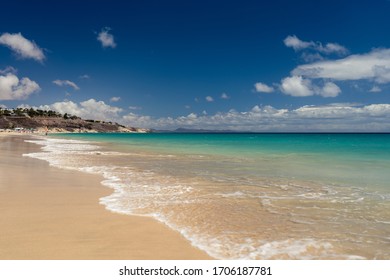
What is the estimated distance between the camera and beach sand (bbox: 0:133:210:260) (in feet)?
19.0

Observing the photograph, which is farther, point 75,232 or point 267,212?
point 267,212

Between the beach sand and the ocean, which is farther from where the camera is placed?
the ocean

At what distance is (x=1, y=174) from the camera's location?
15102mm

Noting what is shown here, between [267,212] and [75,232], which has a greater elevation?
[267,212]

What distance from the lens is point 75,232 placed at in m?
6.86

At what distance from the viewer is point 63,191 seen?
37.3ft

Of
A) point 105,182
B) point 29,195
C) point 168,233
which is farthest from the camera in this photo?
point 105,182

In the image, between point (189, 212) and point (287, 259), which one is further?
point (189, 212)

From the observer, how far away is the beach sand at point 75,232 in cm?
579

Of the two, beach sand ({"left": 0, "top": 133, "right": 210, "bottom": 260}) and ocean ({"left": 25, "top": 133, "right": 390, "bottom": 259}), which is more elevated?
ocean ({"left": 25, "top": 133, "right": 390, "bottom": 259})

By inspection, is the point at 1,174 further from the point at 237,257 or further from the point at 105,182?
the point at 237,257
